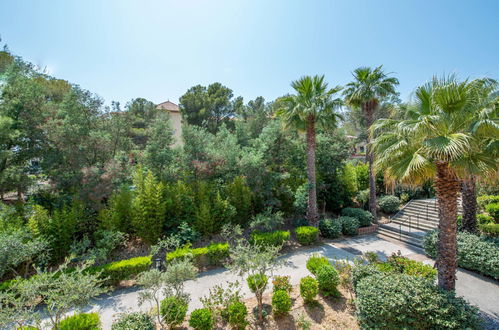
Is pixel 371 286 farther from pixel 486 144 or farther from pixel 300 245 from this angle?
pixel 300 245

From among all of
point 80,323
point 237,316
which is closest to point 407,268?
point 237,316

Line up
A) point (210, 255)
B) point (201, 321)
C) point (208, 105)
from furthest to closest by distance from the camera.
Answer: point (208, 105)
point (210, 255)
point (201, 321)

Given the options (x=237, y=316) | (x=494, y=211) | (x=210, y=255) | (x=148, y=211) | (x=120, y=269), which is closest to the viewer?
(x=237, y=316)

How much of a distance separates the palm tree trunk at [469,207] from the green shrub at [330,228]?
5.05 metres

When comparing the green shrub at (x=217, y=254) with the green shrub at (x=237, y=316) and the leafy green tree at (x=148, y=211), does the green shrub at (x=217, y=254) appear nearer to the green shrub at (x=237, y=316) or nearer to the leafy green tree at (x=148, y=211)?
the leafy green tree at (x=148, y=211)

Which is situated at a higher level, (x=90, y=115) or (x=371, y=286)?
(x=90, y=115)

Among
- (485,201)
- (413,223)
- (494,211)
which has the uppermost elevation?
(485,201)

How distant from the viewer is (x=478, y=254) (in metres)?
7.62

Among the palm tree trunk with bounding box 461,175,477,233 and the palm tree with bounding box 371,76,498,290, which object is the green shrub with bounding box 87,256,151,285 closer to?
the palm tree with bounding box 371,76,498,290

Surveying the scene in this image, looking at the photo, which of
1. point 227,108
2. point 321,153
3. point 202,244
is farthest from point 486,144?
point 227,108

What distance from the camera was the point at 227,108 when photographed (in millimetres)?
28484

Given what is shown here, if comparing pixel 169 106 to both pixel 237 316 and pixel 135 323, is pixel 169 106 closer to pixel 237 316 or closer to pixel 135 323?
pixel 135 323

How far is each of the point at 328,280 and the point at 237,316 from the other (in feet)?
9.36

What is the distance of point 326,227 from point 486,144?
25.0ft
